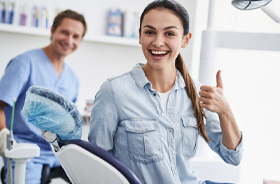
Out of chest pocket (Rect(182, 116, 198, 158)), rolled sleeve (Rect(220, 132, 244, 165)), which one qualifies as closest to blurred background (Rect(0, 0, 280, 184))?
rolled sleeve (Rect(220, 132, 244, 165))

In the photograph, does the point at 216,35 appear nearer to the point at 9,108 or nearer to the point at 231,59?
the point at 231,59

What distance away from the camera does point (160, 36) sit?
1079 millimetres

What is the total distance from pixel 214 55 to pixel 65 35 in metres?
1.11

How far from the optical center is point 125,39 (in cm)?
302

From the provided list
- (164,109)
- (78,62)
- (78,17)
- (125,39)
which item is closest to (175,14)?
(164,109)

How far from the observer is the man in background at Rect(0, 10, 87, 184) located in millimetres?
1867

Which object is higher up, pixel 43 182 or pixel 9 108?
pixel 9 108

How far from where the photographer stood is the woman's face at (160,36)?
108cm

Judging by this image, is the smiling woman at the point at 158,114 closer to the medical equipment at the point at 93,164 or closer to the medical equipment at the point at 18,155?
the medical equipment at the point at 93,164

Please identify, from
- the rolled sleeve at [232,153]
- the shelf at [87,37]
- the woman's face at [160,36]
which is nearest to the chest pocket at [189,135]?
the rolled sleeve at [232,153]

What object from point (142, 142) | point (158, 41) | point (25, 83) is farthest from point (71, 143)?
point (25, 83)

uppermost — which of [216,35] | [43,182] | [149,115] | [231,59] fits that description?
[216,35]

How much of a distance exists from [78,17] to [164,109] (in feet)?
4.20

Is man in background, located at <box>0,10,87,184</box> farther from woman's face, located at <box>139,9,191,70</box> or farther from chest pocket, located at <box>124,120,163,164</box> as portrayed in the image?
woman's face, located at <box>139,9,191,70</box>
